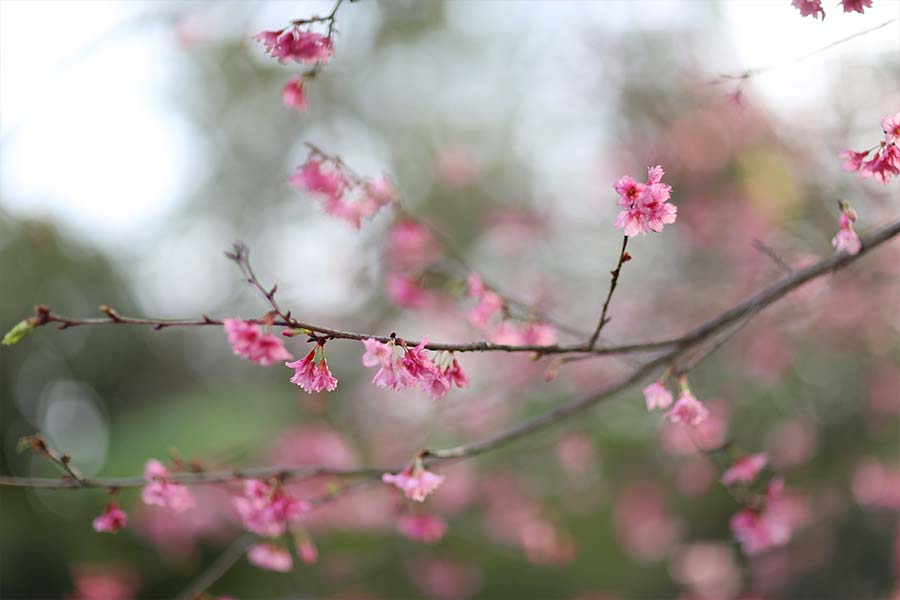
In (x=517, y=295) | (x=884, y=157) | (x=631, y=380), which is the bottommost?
(x=631, y=380)

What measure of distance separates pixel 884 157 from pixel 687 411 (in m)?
0.56

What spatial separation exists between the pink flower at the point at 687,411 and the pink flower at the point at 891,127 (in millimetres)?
561

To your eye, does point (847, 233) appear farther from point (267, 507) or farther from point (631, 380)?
point (267, 507)

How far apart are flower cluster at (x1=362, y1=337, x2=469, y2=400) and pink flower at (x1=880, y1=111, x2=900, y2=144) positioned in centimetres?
A: 85

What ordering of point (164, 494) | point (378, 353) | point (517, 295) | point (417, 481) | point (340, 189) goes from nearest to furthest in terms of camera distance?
point (378, 353)
point (417, 481)
point (164, 494)
point (340, 189)
point (517, 295)

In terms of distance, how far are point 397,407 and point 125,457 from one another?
216 cm

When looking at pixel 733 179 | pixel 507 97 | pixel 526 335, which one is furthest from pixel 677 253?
pixel 507 97

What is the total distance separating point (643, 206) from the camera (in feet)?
4.11

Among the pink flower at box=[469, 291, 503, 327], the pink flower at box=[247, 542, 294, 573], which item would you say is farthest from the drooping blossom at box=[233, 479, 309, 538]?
the pink flower at box=[469, 291, 503, 327]

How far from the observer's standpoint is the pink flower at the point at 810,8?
4.32 feet

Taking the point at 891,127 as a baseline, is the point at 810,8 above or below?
above

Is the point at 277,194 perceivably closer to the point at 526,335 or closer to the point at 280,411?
the point at 280,411

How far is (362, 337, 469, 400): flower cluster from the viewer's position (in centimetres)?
116

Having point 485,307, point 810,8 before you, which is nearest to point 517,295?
point 485,307
